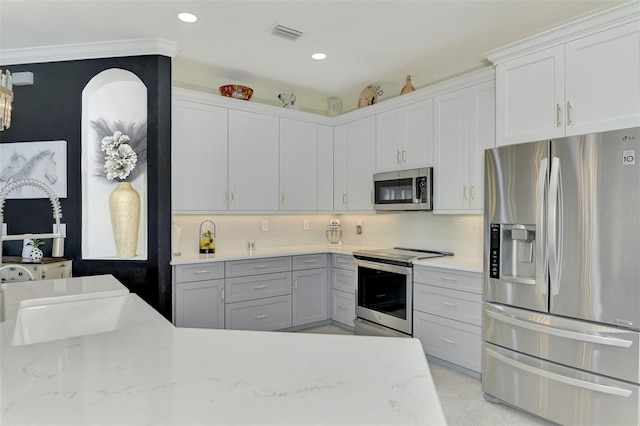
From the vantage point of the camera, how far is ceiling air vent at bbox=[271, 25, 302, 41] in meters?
2.89

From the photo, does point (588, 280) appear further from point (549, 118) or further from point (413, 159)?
point (413, 159)

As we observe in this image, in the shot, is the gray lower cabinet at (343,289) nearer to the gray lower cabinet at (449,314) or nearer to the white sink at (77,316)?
the gray lower cabinet at (449,314)

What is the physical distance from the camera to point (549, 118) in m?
2.43

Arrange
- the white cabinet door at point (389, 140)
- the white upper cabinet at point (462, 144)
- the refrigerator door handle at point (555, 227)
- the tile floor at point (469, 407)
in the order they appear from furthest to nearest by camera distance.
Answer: the white cabinet door at point (389, 140), the white upper cabinet at point (462, 144), the tile floor at point (469, 407), the refrigerator door handle at point (555, 227)

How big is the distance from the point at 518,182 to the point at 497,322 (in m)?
0.93

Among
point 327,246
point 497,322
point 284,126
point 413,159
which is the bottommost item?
point 497,322

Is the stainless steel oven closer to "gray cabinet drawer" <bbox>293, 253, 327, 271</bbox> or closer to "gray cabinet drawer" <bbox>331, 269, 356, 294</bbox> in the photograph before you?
"gray cabinet drawer" <bbox>331, 269, 356, 294</bbox>

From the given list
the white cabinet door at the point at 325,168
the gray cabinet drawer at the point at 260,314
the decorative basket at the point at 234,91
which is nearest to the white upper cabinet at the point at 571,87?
the white cabinet door at the point at 325,168

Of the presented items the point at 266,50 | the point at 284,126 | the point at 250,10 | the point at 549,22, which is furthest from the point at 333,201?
the point at 549,22

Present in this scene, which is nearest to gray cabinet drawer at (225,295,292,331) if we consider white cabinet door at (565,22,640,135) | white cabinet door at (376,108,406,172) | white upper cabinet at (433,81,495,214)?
white cabinet door at (376,108,406,172)

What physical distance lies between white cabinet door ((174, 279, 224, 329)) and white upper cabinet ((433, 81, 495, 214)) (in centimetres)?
210

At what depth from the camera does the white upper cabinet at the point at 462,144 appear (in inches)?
119

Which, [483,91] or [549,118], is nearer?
[549,118]

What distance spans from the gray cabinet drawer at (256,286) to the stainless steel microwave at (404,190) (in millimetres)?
1205
